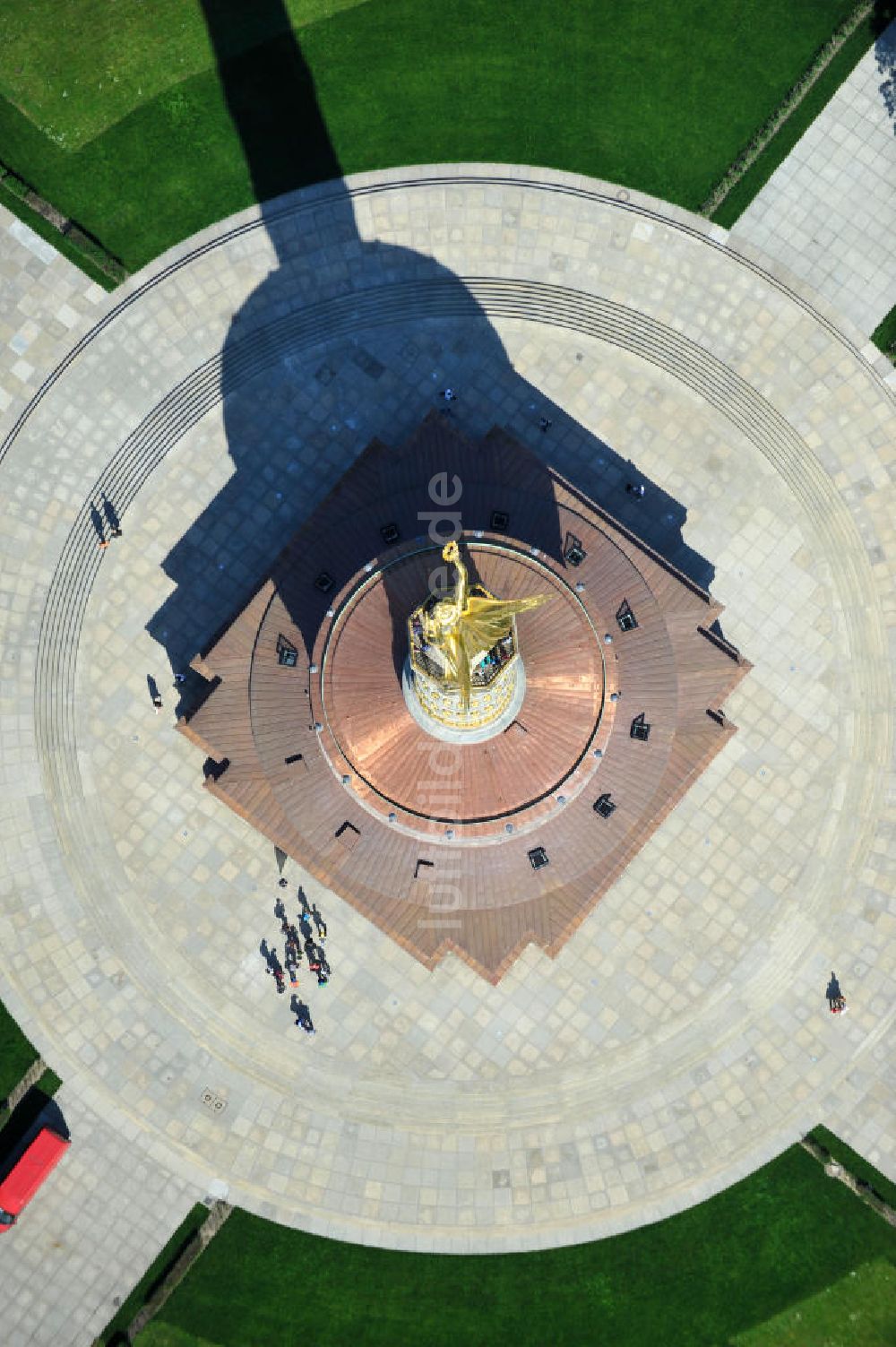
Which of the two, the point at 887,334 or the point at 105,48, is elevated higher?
the point at 887,334

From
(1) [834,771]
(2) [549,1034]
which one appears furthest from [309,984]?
(1) [834,771]

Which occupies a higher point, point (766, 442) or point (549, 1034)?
point (766, 442)

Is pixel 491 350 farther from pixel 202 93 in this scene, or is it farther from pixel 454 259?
pixel 202 93

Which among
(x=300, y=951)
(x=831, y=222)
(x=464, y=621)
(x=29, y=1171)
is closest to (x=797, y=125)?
(x=831, y=222)

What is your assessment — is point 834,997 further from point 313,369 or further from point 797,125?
point 797,125

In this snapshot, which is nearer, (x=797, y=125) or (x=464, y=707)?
(x=464, y=707)
